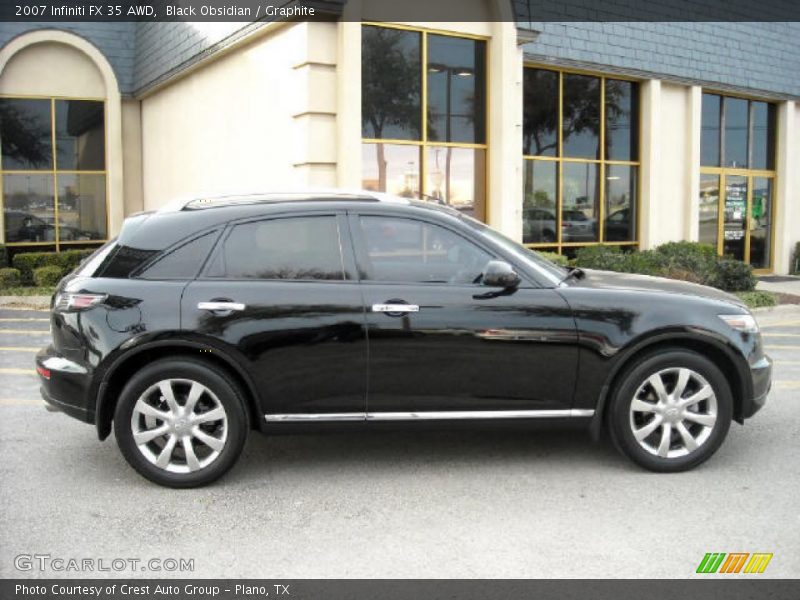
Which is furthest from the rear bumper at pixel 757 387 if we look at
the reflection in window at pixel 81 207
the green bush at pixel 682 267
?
the reflection in window at pixel 81 207

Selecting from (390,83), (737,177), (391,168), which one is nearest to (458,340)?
(391,168)

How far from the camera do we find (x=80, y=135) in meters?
18.7

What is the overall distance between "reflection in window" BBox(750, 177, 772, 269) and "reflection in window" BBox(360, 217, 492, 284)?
1556cm

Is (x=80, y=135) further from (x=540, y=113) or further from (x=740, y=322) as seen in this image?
(x=740, y=322)

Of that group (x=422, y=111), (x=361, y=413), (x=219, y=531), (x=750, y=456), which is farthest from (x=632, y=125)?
(x=219, y=531)

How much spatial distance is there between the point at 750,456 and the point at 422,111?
841 cm

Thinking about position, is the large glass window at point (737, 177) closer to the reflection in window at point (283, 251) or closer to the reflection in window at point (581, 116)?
the reflection in window at point (581, 116)

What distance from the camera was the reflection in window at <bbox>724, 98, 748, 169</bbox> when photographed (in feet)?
59.5

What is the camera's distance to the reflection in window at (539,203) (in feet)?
48.6

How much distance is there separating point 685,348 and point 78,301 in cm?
374

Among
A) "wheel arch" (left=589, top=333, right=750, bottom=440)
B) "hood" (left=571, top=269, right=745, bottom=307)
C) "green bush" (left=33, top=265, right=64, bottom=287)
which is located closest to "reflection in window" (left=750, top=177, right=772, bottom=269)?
"hood" (left=571, top=269, right=745, bottom=307)

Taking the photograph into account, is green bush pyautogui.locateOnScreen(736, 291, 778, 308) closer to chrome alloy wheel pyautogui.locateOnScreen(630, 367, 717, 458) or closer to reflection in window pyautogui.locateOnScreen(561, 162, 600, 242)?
reflection in window pyautogui.locateOnScreen(561, 162, 600, 242)

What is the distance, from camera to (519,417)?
5016mm

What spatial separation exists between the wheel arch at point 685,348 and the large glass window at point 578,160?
967 centimetres
